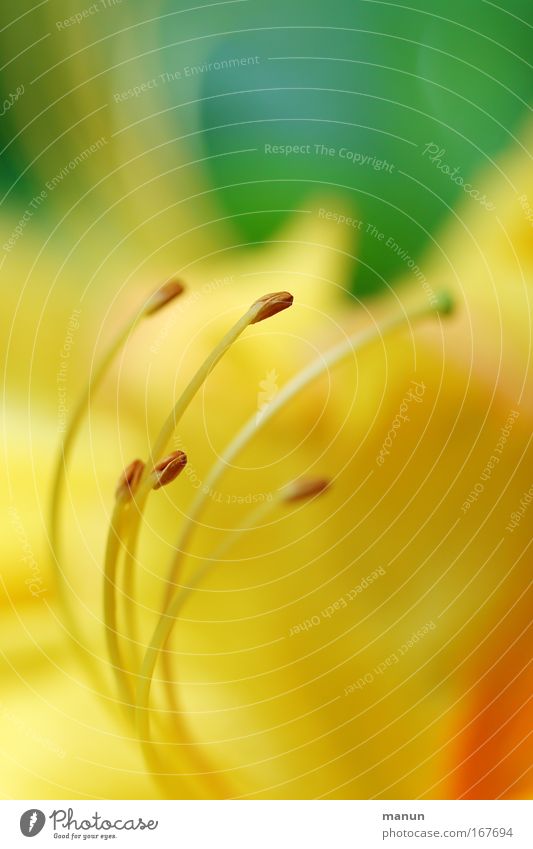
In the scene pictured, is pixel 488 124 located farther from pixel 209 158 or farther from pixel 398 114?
pixel 209 158

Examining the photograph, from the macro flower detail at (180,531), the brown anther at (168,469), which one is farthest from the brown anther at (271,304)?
the brown anther at (168,469)

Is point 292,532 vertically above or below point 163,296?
below

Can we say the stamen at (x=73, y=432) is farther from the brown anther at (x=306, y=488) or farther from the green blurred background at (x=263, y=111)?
the brown anther at (x=306, y=488)

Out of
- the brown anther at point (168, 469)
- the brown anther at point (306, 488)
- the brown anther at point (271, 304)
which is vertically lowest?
the brown anther at point (306, 488)

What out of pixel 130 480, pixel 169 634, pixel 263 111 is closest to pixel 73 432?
pixel 130 480

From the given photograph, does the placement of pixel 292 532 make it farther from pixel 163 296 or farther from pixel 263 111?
pixel 263 111

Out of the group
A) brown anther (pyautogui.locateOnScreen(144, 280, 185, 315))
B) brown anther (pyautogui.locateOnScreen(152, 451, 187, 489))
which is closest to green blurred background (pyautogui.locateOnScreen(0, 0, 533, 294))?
brown anther (pyautogui.locateOnScreen(144, 280, 185, 315))
